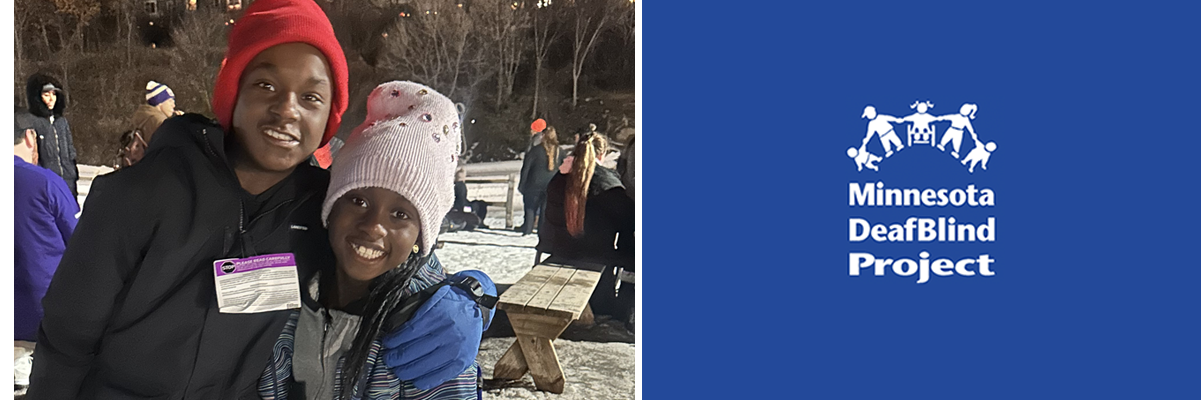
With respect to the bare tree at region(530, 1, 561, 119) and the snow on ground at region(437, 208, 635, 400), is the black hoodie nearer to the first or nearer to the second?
the snow on ground at region(437, 208, 635, 400)

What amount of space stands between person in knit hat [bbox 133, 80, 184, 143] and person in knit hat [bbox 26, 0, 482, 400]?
1.31 ft

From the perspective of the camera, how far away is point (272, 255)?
1.74 m

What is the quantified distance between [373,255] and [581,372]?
0.75m

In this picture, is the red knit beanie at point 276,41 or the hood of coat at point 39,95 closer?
the red knit beanie at point 276,41

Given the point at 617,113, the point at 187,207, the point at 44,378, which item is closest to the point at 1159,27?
the point at 617,113

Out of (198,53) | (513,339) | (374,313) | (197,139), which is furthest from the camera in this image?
(513,339)

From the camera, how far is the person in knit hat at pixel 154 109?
80.6 inches

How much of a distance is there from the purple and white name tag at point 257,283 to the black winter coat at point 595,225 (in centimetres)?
71

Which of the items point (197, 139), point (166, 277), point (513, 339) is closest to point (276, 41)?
point (197, 139)

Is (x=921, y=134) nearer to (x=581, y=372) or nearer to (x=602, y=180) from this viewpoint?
(x=602, y=180)

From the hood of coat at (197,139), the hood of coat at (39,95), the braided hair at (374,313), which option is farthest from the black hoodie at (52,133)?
the braided hair at (374,313)

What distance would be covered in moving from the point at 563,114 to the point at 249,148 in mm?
821

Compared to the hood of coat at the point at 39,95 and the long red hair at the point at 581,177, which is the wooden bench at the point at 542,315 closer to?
the long red hair at the point at 581,177

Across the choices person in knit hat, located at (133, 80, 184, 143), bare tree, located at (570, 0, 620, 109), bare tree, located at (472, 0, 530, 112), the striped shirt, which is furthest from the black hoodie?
bare tree, located at (570, 0, 620, 109)
